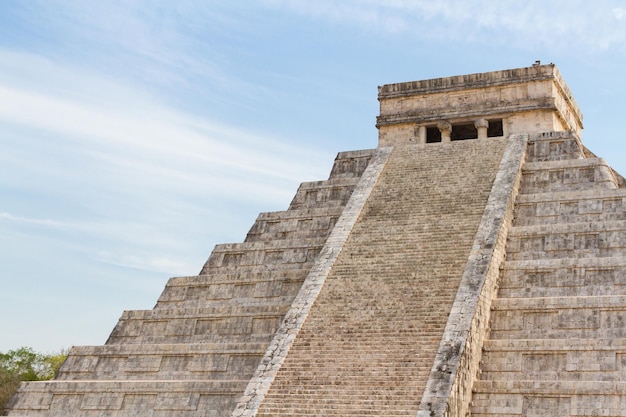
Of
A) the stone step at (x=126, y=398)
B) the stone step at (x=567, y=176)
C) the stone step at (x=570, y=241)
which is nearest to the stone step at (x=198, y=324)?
the stone step at (x=126, y=398)

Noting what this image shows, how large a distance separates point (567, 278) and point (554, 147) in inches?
185

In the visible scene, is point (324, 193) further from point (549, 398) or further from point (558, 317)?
point (549, 398)

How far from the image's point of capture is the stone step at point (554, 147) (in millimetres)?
16500

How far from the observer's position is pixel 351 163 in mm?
18656

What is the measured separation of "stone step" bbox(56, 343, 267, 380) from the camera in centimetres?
1353

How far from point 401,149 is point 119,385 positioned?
8.09 m

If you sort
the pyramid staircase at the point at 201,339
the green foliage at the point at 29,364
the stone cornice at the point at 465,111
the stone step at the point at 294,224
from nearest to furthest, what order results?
1. the pyramid staircase at the point at 201,339
2. the stone step at the point at 294,224
3. the stone cornice at the point at 465,111
4. the green foliage at the point at 29,364

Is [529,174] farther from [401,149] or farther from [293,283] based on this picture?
[293,283]

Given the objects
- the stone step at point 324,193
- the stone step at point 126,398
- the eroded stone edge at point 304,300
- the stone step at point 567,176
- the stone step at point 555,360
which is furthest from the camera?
the stone step at point 324,193

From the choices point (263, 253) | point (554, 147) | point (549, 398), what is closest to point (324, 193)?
point (263, 253)

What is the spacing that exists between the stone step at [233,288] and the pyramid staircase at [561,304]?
378 cm

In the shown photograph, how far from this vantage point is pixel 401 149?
18.6 meters

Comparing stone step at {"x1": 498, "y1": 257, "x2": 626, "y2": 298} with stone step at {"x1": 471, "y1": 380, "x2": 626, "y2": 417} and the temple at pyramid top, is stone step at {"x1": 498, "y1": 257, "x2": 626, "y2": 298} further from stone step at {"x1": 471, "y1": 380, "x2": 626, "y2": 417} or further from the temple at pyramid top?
the temple at pyramid top

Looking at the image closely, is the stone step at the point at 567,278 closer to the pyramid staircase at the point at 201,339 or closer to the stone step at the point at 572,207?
the stone step at the point at 572,207
